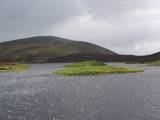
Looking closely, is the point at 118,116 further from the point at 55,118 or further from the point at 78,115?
the point at 55,118

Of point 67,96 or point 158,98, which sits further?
point 67,96

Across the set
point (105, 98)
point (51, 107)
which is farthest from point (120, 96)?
point (51, 107)

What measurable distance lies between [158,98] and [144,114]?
12659 millimetres

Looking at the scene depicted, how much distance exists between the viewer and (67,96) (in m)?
51.7

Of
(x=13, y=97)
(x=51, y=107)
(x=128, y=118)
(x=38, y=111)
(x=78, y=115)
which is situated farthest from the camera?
(x=13, y=97)

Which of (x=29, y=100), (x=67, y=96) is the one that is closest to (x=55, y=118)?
(x=29, y=100)

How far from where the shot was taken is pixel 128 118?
3325 cm

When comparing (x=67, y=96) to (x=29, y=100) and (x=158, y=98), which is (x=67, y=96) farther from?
(x=158, y=98)

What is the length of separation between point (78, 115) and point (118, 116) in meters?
4.77

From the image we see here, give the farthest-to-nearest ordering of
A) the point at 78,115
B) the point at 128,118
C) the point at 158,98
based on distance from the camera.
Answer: the point at 158,98
the point at 78,115
the point at 128,118

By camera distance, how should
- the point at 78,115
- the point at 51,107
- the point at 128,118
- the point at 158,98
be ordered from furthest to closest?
the point at 158,98 < the point at 51,107 < the point at 78,115 < the point at 128,118

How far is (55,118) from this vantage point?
34.1 metres

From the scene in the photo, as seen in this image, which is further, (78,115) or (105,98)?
(105,98)

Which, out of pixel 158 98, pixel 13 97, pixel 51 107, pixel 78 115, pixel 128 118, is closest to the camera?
pixel 128 118
